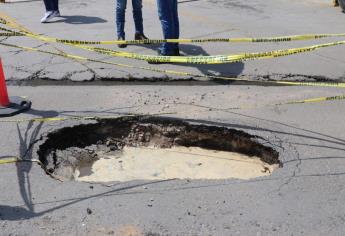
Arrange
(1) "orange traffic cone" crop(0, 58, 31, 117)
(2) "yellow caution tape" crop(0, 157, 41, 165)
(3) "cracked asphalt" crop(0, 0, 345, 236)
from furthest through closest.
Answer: (1) "orange traffic cone" crop(0, 58, 31, 117), (2) "yellow caution tape" crop(0, 157, 41, 165), (3) "cracked asphalt" crop(0, 0, 345, 236)

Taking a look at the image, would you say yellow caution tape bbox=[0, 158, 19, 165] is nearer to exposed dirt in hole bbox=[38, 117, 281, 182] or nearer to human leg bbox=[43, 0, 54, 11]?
exposed dirt in hole bbox=[38, 117, 281, 182]

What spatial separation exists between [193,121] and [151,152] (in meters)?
0.64

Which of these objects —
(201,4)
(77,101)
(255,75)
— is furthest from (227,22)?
(77,101)

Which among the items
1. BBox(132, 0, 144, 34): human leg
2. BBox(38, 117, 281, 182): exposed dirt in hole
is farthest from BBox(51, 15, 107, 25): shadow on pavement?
BBox(38, 117, 281, 182): exposed dirt in hole

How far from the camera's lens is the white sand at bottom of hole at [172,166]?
499 cm

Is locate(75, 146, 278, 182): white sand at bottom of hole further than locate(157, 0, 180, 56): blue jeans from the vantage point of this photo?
No

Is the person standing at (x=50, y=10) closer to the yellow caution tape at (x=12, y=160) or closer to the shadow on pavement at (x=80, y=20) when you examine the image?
the shadow on pavement at (x=80, y=20)

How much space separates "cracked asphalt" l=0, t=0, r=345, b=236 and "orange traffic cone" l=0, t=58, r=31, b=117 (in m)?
0.14

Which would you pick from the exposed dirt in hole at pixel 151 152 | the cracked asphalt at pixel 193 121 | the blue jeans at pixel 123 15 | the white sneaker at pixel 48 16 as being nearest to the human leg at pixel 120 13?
the blue jeans at pixel 123 15

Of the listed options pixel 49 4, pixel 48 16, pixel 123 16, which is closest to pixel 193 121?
pixel 123 16

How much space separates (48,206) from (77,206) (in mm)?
251

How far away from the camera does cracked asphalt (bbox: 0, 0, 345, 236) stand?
12.8 ft

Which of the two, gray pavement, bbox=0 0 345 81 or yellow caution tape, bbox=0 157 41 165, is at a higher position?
gray pavement, bbox=0 0 345 81

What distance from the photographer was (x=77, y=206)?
4098mm
